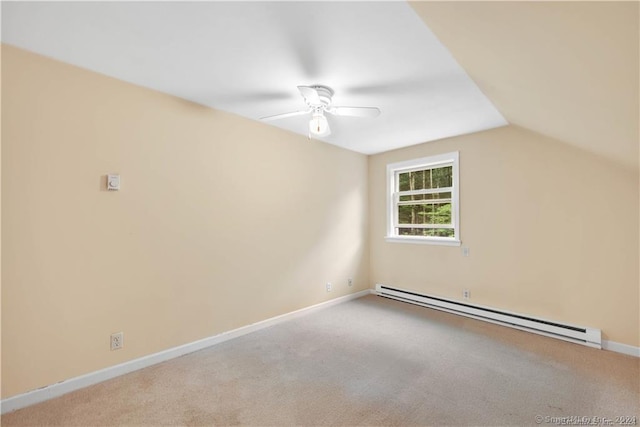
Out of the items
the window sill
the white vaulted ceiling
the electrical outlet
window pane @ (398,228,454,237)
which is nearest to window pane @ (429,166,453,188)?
window pane @ (398,228,454,237)

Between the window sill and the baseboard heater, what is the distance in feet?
2.49

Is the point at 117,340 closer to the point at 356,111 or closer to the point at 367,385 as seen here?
the point at 367,385

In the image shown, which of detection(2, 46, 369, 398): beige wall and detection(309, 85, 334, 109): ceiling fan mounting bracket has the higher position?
detection(309, 85, 334, 109): ceiling fan mounting bracket

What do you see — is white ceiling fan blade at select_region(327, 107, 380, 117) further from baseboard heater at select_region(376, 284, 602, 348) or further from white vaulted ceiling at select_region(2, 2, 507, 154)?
baseboard heater at select_region(376, 284, 602, 348)

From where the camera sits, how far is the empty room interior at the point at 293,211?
1654 mm

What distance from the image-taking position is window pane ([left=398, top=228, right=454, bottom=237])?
13.1ft

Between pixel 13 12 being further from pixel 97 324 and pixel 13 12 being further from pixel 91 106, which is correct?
pixel 97 324

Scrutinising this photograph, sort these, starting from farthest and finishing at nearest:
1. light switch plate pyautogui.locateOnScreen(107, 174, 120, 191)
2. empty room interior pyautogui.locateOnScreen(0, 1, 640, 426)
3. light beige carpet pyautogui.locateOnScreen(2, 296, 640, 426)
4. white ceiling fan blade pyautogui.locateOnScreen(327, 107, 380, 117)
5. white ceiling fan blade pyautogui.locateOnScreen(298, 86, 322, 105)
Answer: white ceiling fan blade pyautogui.locateOnScreen(327, 107, 380, 117), light switch plate pyautogui.locateOnScreen(107, 174, 120, 191), white ceiling fan blade pyautogui.locateOnScreen(298, 86, 322, 105), light beige carpet pyautogui.locateOnScreen(2, 296, 640, 426), empty room interior pyautogui.locateOnScreen(0, 1, 640, 426)

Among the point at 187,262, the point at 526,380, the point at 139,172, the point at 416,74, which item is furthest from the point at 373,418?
the point at 139,172

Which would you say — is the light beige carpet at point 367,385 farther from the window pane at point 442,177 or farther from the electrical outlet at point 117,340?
the window pane at point 442,177

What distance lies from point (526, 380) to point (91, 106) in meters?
4.05

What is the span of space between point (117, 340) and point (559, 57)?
11.6 ft

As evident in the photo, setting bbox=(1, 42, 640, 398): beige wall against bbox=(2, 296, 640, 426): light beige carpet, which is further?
bbox=(1, 42, 640, 398): beige wall

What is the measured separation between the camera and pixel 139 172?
2.41m
